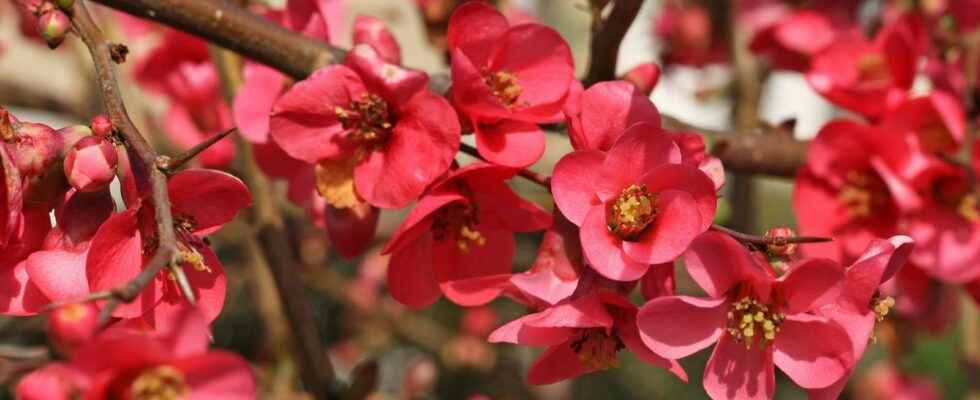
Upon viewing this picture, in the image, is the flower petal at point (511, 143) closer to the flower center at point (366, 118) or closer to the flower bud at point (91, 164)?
the flower center at point (366, 118)

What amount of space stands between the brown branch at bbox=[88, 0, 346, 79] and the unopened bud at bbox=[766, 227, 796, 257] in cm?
36

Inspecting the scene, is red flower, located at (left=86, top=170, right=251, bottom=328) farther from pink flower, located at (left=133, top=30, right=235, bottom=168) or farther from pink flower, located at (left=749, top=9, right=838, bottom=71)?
pink flower, located at (left=749, top=9, right=838, bottom=71)

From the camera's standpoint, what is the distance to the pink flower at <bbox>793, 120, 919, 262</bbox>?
1.12 meters

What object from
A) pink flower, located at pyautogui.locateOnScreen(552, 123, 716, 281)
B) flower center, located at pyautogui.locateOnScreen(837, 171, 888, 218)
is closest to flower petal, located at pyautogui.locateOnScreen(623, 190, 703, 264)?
pink flower, located at pyautogui.locateOnScreen(552, 123, 716, 281)

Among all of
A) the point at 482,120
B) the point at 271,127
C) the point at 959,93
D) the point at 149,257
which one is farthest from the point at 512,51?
the point at 959,93

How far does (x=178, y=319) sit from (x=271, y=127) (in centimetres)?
27

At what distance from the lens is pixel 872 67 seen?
1.26m

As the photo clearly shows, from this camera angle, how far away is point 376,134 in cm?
85

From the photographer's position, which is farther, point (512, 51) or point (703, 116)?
point (703, 116)

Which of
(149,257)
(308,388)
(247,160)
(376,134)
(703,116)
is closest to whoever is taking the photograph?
(149,257)

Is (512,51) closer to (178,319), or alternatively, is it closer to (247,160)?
(178,319)

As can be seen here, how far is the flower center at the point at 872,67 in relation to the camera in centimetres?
124

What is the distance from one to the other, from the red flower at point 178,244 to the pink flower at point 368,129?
0.33ft

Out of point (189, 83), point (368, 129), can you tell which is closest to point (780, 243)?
point (368, 129)
